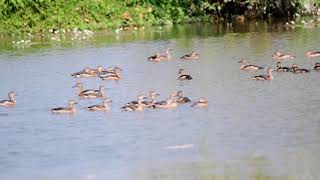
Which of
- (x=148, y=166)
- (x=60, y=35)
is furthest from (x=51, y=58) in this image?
(x=148, y=166)

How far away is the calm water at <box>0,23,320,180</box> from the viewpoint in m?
12.7

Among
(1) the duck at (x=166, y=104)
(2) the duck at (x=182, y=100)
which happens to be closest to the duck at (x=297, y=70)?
(2) the duck at (x=182, y=100)

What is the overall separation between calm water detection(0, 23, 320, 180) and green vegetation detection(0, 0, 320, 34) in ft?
28.8

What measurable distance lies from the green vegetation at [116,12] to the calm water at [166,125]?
346 inches

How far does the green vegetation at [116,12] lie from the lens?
34.8 meters

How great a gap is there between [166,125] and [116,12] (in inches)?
873

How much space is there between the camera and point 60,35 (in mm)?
33781

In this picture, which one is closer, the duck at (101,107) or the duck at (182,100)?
the duck at (101,107)

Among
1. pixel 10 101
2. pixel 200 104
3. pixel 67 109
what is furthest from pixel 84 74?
pixel 200 104

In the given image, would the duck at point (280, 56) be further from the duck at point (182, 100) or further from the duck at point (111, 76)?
the duck at point (182, 100)

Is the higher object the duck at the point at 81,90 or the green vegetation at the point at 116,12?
the green vegetation at the point at 116,12

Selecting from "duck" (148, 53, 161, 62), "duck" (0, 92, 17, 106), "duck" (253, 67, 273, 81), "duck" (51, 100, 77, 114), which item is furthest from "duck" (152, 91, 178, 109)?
"duck" (148, 53, 161, 62)

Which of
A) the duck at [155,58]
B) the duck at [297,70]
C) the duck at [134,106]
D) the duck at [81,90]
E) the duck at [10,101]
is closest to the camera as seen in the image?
the duck at [134,106]

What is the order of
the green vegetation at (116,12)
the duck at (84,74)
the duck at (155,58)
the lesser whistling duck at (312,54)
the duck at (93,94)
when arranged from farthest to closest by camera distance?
the green vegetation at (116,12), the duck at (155,58), the lesser whistling duck at (312,54), the duck at (84,74), the duck at (93,94)
